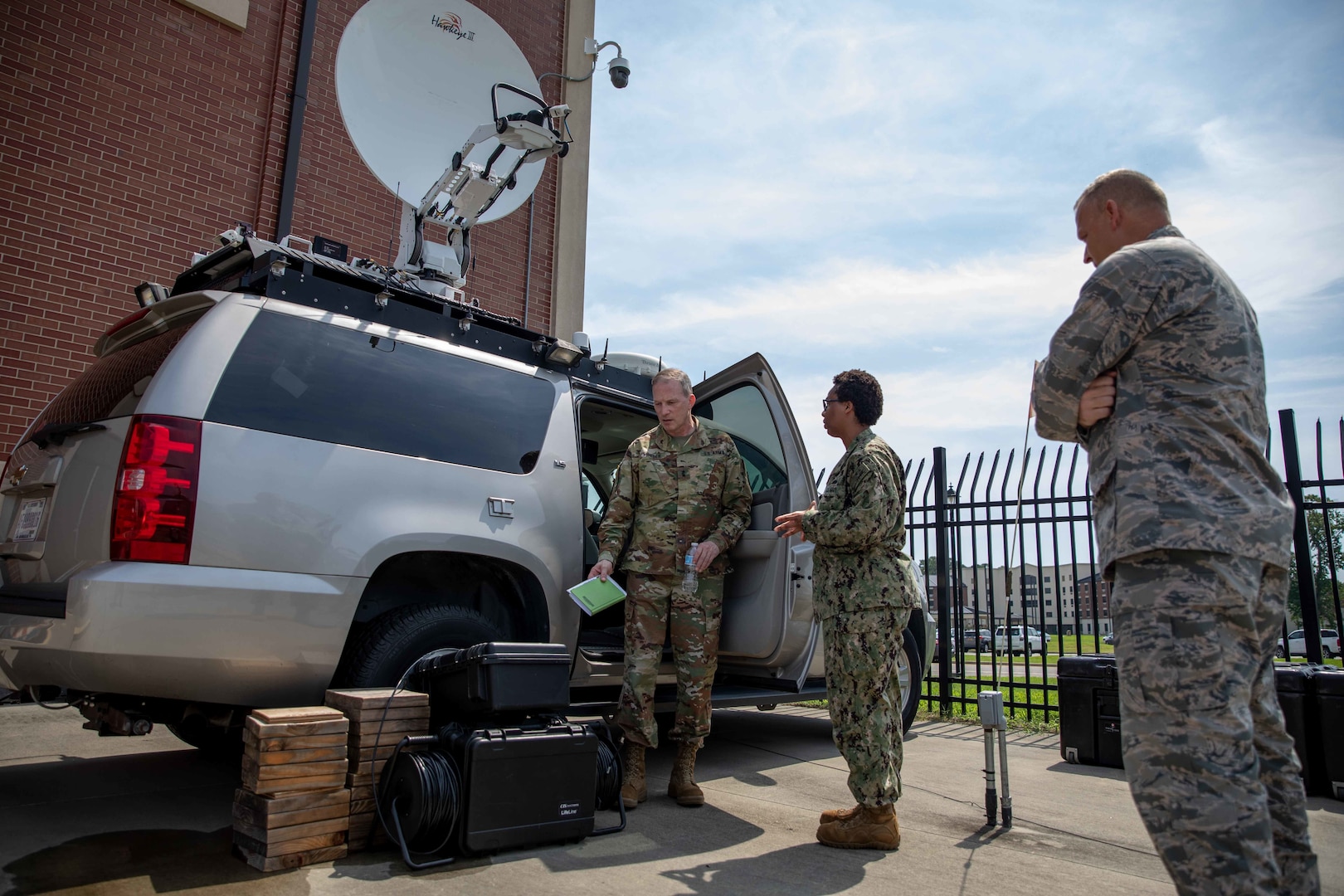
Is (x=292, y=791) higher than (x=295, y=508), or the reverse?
(x=295, y=508)

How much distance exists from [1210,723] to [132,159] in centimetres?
818

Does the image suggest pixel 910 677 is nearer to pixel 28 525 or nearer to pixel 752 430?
pixel 752 430

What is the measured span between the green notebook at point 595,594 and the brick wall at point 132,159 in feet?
16.6

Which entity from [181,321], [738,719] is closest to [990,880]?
[181,321]

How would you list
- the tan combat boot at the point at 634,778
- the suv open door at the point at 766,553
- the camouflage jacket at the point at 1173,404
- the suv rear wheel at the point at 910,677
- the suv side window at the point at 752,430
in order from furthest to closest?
the suv rear wheel at the point at 910,677, the suv side window at the point at 752,430, the suv open door at the point at 766,553, the tan combat boot at the point at 634,778, the camouflage jacket at the point at 1173,404

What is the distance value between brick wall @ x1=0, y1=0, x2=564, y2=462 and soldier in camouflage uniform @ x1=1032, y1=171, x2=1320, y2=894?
7.01m

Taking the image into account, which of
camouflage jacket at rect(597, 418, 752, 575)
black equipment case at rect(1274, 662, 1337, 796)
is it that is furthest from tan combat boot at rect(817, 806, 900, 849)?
black equipment case at rect(1274, 662, 1337, 796)

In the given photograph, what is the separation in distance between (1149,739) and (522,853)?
204cm

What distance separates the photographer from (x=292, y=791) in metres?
2.64

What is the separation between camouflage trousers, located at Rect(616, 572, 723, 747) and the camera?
3723mm

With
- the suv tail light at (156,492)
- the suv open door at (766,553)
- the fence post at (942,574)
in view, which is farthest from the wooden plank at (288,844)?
→ the fence post at (942,574)

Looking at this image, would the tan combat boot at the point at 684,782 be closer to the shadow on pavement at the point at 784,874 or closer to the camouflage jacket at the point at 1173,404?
the shadow on pavement at the point at 784,874

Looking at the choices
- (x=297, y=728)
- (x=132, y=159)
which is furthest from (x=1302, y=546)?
(x=132, y=159)

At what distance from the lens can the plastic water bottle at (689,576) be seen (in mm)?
3816
